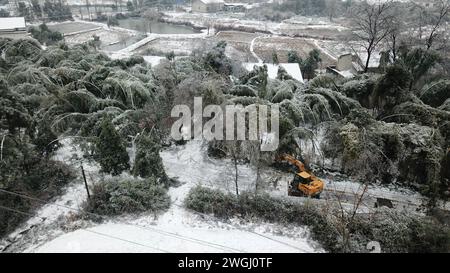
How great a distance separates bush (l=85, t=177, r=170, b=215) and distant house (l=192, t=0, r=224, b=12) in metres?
54.0

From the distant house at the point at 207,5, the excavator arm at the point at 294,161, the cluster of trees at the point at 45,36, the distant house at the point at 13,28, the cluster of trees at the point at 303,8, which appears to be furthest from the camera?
the distant house at the point at 207,5

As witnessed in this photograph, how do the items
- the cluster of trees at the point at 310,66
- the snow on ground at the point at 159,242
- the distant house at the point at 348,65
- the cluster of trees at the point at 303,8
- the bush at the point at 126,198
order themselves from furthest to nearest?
the cluster of trees at the point at 303,8 < the cluster of trees at the point at 310,66 < the distant house at the point at 348,65 < the bush at the point at 126,198 < the snow on ground at the point at 159,242

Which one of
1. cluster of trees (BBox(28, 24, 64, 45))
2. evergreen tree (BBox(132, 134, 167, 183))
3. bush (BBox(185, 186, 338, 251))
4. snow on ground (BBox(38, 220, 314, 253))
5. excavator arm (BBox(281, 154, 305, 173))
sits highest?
cluster of trees (BBox(28, 24, 64, 45))

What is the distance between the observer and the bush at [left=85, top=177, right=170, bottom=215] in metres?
9.99

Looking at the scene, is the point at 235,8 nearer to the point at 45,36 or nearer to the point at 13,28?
the point at 45,36

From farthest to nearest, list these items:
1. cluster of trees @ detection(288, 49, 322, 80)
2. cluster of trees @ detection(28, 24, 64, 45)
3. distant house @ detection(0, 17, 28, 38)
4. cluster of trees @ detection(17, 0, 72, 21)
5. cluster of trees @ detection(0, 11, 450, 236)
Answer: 1. cluster of trees @ detection(17, 0, 72, 21)
2. cluster of trees @ detection(28, 24, 64, 45)
3. distant house @ detection(0, 17, 28, 38)
4. cluster of trees @ detection(288, 49, 322, 80)
5. cluster of trees @ detection(0, 11, 450, 236)

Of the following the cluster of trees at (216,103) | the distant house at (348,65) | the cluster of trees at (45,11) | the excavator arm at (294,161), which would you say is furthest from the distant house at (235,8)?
the excavator arm at (294,161)

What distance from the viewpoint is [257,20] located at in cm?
5109

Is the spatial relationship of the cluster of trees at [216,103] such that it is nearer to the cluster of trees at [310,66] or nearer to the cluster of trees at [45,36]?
the cluster of trees at [310,66]

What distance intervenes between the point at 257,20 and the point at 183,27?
12041 millimetres

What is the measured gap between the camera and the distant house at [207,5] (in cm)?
5826

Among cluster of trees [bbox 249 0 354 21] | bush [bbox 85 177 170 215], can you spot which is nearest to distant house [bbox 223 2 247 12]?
cluster of trees [bbox 249 0 354 21]

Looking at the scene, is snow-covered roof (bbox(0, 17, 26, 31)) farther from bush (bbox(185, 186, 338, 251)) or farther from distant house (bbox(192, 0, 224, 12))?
distant house (bbox(192, 0, 224, 12))

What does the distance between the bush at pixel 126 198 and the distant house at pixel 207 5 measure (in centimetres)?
5399
